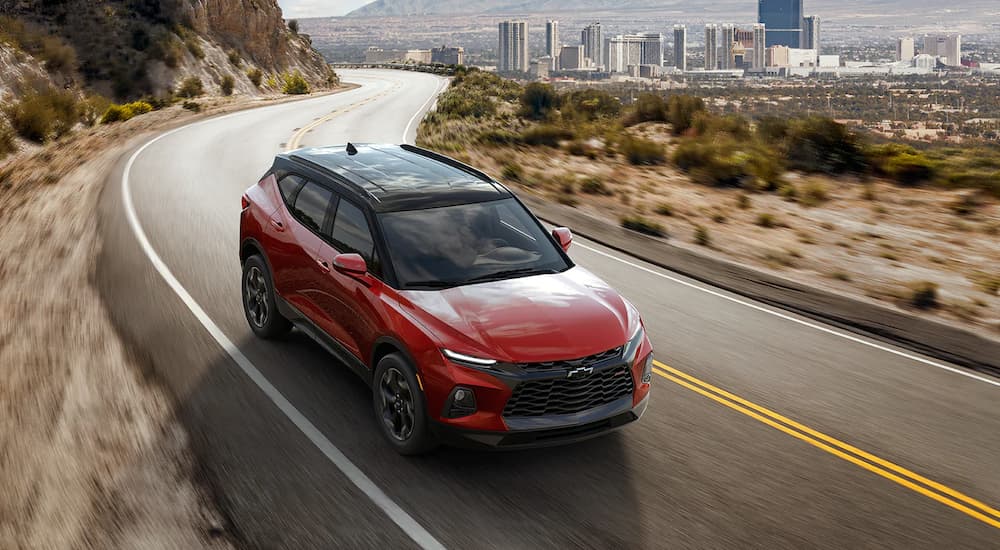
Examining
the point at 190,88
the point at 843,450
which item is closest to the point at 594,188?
the point at 843,450

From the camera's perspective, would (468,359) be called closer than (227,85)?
Yes

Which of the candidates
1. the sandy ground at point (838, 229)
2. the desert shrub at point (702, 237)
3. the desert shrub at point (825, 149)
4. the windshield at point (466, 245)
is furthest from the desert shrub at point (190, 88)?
the windshield at point (466, 245)

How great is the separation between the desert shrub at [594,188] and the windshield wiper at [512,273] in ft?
39.3

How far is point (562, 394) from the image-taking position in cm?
593

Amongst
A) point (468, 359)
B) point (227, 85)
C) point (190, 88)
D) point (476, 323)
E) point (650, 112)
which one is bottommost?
point (468, 359)

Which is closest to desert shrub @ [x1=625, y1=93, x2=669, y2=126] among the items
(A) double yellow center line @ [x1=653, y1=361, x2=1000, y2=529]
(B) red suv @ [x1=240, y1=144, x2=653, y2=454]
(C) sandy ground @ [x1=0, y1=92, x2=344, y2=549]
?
(C) sandy ground @ [x1=0, y1=92, x2=344, y2=549]

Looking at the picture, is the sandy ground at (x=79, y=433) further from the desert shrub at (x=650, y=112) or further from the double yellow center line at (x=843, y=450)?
the desert shrub at (x=650, y=112)

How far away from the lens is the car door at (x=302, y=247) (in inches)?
300

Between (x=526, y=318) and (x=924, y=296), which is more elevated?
(x=526, y=318)

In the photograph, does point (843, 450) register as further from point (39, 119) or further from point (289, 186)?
point (39, 119)

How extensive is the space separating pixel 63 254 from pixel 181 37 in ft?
147

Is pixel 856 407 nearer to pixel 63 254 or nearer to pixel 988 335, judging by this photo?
pixel 988 335

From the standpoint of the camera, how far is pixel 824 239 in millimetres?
15023

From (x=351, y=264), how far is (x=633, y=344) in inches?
86.2
